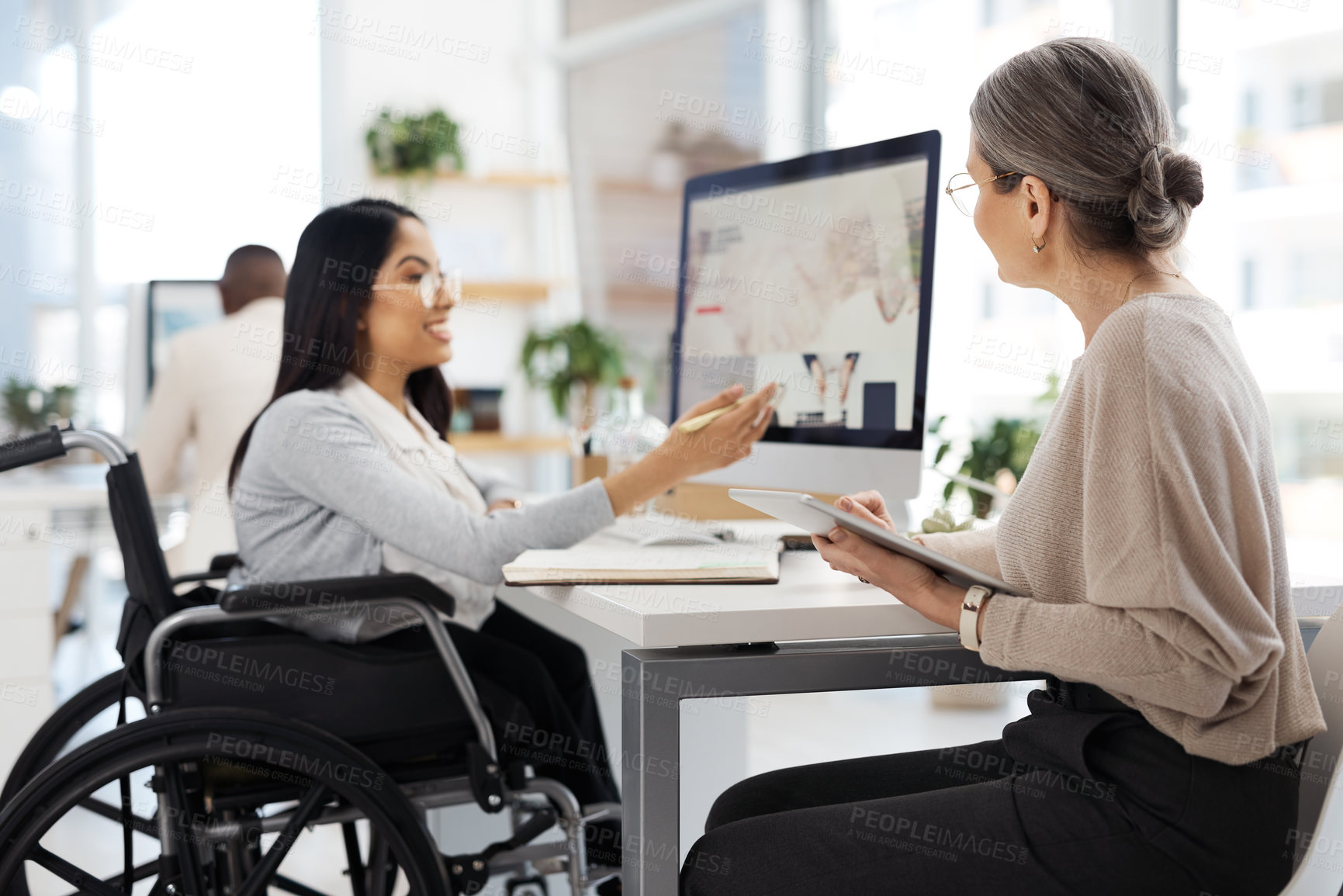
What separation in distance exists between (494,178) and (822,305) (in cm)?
325

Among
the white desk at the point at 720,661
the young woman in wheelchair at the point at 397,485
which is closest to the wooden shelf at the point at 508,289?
the young woman in wheelchair at the point at 397,485

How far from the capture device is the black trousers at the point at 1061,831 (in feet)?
2.88

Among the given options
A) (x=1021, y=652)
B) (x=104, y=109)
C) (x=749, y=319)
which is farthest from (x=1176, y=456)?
(x=104, y=109)

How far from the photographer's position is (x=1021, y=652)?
0.91 m

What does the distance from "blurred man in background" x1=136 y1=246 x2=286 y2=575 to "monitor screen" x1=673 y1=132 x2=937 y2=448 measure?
1219 mm

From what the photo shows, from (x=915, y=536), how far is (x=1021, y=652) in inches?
16.4

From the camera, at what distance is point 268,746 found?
3.94ft

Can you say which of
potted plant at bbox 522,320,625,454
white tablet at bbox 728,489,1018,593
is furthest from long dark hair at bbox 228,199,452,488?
potted plant at bbox 522,320,625,454

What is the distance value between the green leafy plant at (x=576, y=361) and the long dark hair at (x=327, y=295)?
2407 millimetres

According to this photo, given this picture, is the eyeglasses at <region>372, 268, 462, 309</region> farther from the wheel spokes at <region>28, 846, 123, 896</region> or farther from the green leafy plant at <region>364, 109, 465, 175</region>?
the green leafy plant at <region>364, 109, 465, 175</region>

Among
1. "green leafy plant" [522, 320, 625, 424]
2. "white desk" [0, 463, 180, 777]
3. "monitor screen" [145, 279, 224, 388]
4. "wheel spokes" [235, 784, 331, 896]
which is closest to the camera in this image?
"wheel spokes" [235, 784, 331, 896]

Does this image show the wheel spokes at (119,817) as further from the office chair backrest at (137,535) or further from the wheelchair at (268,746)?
the office chair backrest at (137,535)

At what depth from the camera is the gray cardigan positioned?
141 centimetres

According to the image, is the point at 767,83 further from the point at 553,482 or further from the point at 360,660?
the point at 360,660
